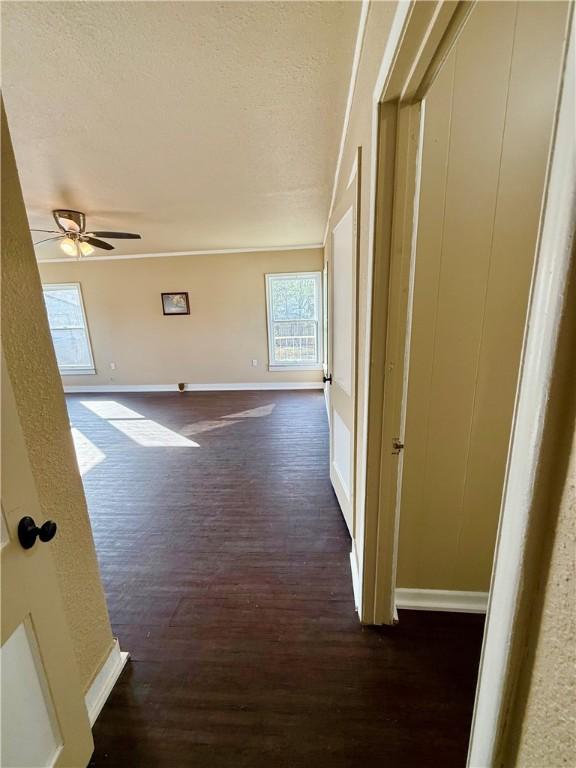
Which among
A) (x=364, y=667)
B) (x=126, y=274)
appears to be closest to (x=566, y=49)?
(x=364, y=667)

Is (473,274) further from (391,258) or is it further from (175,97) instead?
(175,97)

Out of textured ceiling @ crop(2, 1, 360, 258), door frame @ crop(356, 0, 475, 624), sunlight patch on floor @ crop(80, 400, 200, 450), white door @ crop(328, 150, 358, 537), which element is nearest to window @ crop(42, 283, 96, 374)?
sunlight patch on floor @ crop(80, 400, 200, 450)

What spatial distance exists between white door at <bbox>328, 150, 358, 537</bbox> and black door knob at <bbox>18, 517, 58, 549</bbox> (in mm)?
1280

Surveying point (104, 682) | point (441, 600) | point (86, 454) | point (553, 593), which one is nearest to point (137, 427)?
point (86, 454)

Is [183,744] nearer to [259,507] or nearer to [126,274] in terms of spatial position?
[259,507]

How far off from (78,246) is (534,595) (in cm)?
416

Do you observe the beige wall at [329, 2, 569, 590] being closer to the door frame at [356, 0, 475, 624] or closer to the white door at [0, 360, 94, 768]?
the door frame at [356, 0, 475, 624]

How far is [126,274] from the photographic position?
5652 millimetres

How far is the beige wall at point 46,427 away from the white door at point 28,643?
0.54ft

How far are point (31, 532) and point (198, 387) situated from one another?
535cm

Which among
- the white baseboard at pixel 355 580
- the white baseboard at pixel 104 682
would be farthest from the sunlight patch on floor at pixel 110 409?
the white baseboard at pixel 355 580

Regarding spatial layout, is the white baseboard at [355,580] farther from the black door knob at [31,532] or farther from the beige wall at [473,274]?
the black door knob at [31,532]

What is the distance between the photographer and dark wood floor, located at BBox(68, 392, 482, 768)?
1.07 meters

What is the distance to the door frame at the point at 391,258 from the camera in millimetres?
739
